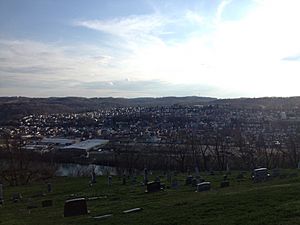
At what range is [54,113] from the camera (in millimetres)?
196875

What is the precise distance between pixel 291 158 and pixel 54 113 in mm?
162643

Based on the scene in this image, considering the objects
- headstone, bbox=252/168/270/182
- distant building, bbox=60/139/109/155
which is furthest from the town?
headstone, bbox=252/168/270/182

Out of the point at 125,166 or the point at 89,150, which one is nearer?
the point at 125,166

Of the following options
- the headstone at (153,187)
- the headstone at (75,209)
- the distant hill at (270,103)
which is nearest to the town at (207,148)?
the distant hill at (270,103)

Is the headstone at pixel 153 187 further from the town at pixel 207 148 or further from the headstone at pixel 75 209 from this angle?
the town at pixel 207 148

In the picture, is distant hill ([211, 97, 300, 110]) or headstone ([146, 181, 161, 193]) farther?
distant hill ([211, 97, 300, 110])

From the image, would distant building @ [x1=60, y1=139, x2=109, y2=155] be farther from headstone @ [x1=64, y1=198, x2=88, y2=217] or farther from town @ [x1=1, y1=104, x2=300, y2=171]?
headstone @ [x1=64, y1=198, x2=88, y2=217]

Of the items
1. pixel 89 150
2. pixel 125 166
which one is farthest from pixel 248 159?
pixel 89 150

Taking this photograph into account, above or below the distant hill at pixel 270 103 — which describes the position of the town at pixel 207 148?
below

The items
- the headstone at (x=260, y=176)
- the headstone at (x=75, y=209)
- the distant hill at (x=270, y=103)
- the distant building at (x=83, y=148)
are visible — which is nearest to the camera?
the headstone at (x=75, y=209)

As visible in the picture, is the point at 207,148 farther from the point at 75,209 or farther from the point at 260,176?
the point at 75,209

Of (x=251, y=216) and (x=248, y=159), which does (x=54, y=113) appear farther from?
(x=251, y=216)

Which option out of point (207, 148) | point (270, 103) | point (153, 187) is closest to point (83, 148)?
point (207, 148)

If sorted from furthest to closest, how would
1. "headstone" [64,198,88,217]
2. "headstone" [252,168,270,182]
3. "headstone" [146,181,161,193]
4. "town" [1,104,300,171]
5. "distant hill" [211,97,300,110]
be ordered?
"distant hill" [211,97,300,110] → "town" [1,104,300,171] → "headstone" [146,181,161,193] → "headstone" [252,168,270,182] → "headstone" [64,198,88,217]
